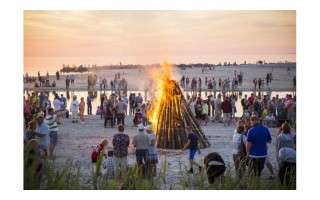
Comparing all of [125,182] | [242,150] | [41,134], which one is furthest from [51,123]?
[242,150]

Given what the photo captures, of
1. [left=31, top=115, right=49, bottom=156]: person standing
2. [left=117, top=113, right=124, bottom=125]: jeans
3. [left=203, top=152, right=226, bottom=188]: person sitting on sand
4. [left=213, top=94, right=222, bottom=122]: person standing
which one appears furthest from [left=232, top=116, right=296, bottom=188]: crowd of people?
[left=213, top=94, right=222, bottom=122]: person standing

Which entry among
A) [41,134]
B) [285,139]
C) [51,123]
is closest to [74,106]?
[51,123]

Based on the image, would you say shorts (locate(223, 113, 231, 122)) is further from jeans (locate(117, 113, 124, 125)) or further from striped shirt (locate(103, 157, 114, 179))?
striped shirt (locate(103, 157, 114, 179))

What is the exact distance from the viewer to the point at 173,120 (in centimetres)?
1273

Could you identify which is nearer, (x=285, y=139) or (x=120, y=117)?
(x=285, y=139)

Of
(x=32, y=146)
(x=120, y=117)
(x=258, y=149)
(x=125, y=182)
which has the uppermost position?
(x=120, y=117)

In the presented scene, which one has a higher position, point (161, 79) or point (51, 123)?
point (161, 79)

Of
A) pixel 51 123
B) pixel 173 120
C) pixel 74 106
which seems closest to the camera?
pixel 51 123

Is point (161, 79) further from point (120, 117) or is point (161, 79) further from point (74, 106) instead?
point (74, 106)

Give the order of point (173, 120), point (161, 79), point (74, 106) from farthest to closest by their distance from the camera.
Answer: point (74, 106) < point (161, 79) < point (173, 120)

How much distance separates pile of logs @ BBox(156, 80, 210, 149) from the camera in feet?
41.6

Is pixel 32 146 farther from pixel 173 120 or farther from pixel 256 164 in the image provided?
pixel 173 120
